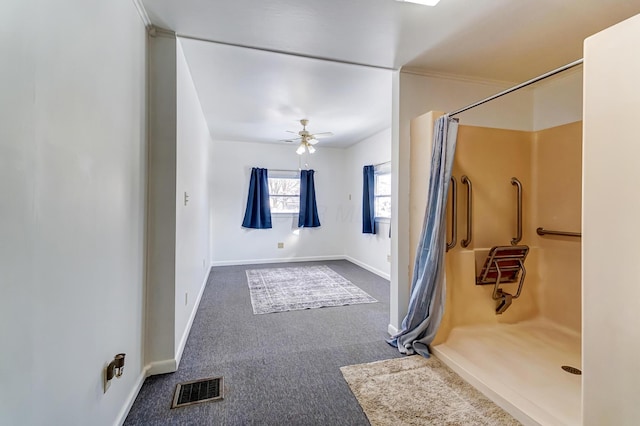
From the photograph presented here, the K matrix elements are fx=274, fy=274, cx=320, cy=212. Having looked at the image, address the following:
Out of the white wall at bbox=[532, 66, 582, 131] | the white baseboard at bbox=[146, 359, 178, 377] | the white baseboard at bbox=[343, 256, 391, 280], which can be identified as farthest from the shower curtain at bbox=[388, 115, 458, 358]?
the white baseboard at bbox=[343, 256, 391, 280]

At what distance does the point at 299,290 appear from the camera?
12.4ft

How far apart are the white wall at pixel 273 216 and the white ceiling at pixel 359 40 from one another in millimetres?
2260

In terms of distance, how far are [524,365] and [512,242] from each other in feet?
3.75

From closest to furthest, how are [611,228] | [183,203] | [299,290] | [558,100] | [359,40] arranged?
[611,228] → [359,40] → [183,203] → [558,100] → [299,290]

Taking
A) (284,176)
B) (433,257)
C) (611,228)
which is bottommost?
(433,257)

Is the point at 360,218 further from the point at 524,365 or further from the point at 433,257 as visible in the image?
the point at 524,365

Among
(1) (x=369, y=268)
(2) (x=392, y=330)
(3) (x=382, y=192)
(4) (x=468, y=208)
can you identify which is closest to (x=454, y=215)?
(4) (x=468, y=208)

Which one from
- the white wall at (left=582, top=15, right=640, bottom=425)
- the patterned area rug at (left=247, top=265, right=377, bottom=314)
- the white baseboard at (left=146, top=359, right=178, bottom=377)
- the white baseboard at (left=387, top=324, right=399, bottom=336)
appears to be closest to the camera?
the white wall at (left=582, top=15, right=640, bottom=425)

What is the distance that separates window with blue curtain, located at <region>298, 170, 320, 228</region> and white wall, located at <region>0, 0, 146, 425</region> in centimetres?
405

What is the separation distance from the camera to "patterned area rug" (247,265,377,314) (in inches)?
127

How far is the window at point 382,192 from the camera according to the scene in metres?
4.57

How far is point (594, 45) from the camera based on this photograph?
1208mm

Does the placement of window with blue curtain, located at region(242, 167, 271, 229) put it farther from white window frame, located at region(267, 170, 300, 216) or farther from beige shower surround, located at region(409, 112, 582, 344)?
beige shower surround, located at region(409, 112, 582, 344)

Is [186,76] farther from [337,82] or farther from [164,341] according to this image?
[164,341]
